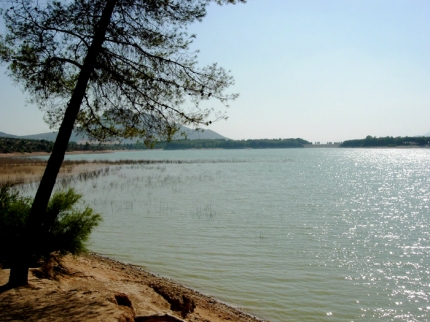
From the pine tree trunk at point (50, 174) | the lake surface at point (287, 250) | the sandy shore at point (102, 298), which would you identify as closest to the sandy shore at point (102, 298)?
the sandy shore at point (102, 298)

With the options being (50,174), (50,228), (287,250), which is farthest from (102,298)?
(287,250)

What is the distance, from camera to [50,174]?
670cm

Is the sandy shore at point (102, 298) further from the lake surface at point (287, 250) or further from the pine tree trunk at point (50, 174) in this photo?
the lake surface at point (287, 250)

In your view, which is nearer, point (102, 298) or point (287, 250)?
point (102, 298)

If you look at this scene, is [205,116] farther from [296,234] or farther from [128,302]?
[296,234]

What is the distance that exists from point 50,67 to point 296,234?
1137cm

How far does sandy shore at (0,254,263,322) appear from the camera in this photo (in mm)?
5438

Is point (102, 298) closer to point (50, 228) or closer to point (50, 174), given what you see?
point (50, 174)

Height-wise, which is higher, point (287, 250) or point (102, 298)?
point (102, 298)

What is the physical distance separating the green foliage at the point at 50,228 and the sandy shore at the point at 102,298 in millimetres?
455

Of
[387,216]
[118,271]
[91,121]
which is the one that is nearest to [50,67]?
[91,121]

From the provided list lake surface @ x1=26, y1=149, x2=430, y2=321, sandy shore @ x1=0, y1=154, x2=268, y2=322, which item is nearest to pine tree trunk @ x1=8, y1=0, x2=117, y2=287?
sandy shore @ x1=0, y1=154, x2=268, y2=322

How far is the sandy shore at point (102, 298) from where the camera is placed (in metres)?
5.44

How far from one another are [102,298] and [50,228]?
3168 millimetres
